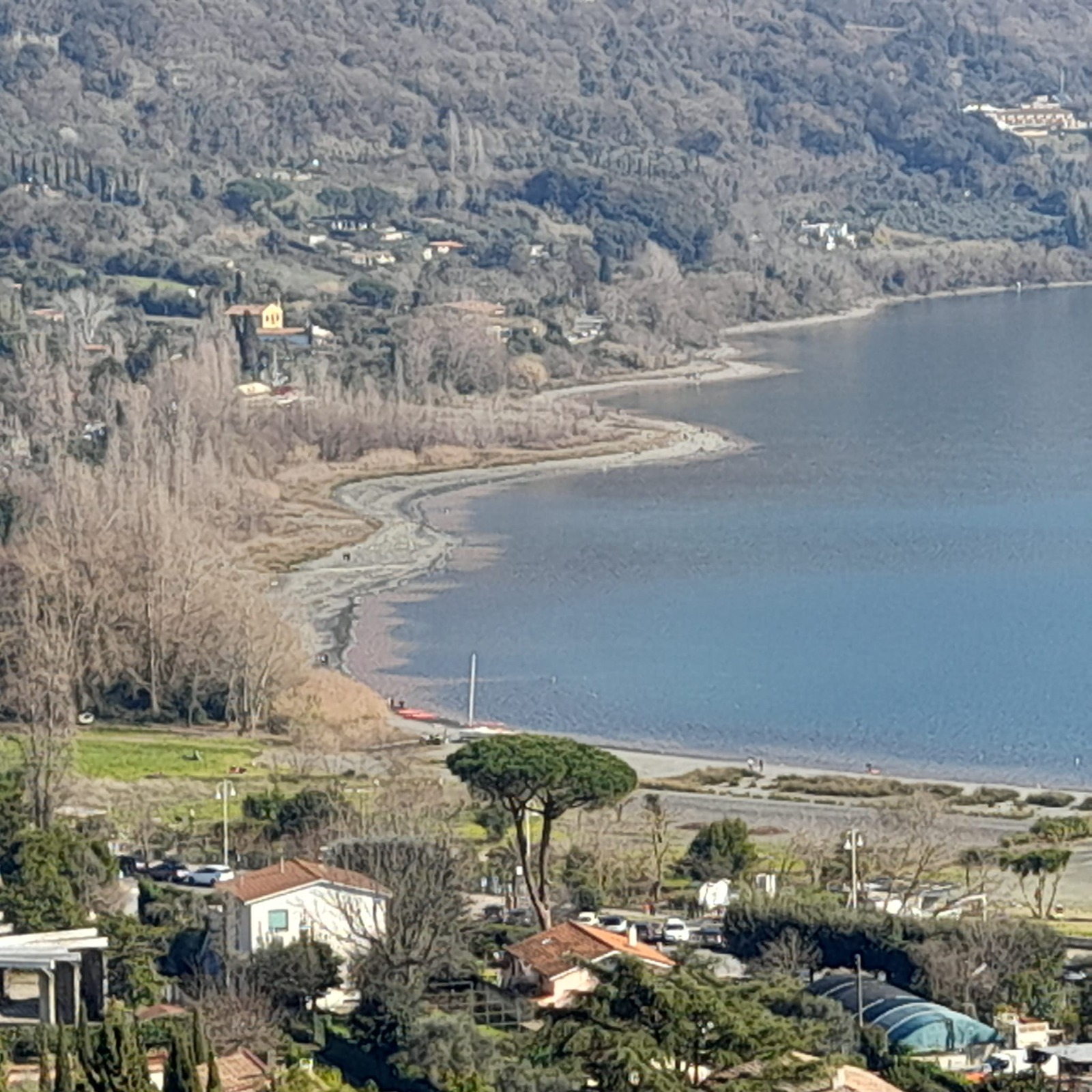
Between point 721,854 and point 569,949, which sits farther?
point 721,854

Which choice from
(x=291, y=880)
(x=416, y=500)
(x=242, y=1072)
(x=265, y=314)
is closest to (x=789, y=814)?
(x=291, y=880)

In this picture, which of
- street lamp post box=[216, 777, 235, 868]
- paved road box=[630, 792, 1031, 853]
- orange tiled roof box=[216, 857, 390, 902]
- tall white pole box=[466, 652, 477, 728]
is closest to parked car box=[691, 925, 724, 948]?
orange tiled roof box=[216, 857, 390, 902]

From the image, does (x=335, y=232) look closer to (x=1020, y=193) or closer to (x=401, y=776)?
(x=1020, y=193)

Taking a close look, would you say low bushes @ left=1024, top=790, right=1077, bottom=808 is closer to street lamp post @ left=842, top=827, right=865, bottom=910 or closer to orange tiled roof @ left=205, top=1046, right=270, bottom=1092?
street lamp post @ left=842, top=827, right=865, bottom=910

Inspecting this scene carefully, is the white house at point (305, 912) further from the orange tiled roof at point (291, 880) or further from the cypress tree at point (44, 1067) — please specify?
the cypress tree at point (44, 1067)

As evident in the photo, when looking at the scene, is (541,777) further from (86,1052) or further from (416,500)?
(416,500)

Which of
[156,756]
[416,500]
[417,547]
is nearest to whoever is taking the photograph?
[156,756]

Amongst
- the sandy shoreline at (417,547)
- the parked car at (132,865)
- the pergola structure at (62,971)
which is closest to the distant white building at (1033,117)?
the sandy shoreline at (417,547)
